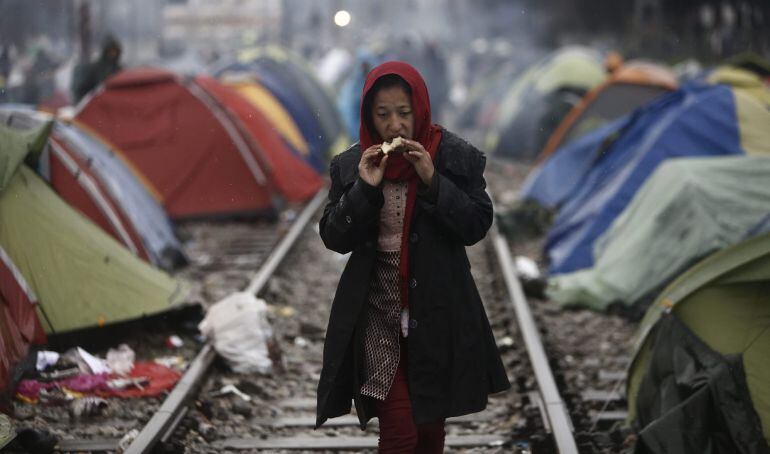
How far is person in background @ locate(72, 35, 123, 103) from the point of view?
1375 cm

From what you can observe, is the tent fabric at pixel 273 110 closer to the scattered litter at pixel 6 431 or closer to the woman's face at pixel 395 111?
the scattered litter at pixel 6 431

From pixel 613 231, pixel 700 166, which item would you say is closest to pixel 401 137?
pixel 700 166

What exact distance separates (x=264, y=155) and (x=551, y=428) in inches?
325

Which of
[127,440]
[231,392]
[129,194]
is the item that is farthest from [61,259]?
[129,194]

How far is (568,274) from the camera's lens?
9742 mm

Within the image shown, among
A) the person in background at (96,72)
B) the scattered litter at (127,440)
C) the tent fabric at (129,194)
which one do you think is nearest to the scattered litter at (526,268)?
the tent fabric at (129,194)

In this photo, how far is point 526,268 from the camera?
1033cm

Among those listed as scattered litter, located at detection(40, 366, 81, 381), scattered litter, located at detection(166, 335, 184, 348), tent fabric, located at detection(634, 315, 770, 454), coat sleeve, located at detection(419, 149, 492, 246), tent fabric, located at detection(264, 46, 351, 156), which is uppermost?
tent fabric, located at detection(264, 46, 351, 156)

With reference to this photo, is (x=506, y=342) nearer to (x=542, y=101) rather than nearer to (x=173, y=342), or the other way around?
(x=173, y=342)

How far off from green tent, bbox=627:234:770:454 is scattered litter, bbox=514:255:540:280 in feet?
13.2

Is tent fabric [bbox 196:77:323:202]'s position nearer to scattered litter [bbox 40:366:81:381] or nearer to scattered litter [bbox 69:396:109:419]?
scattered litter [bbox 40:366:81:381]

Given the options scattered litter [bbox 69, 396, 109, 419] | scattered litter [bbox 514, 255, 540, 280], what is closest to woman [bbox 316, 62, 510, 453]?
scattered litter [bbox 69, 396, 109, 419]

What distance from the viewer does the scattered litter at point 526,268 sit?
10.1 m

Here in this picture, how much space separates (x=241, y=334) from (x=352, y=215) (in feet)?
11.6
